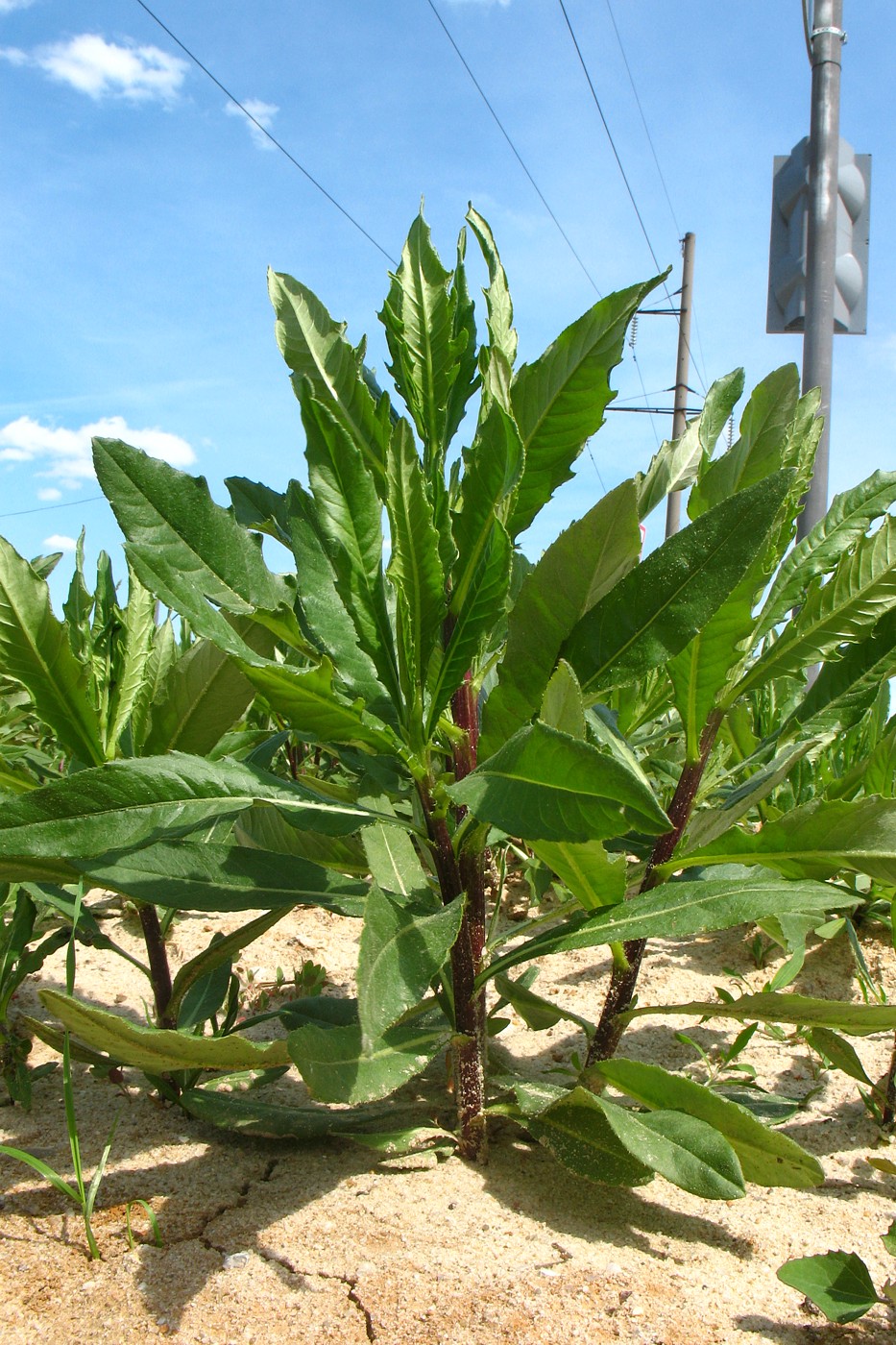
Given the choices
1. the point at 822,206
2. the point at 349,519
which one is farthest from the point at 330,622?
the point at 822,206

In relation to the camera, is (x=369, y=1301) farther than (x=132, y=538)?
No

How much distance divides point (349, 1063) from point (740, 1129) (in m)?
0.53

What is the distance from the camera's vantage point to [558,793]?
112 centimetres

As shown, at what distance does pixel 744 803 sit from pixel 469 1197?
711 millimetres

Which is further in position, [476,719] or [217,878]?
[476,719]

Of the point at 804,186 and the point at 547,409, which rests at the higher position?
the point at 804,186

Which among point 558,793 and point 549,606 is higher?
point 549,606

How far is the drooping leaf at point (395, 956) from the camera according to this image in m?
1.06

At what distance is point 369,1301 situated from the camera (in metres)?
1.16

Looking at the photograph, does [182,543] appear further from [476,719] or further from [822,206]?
[822,206]

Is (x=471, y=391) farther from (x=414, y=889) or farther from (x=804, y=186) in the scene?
(x=804, y=186)

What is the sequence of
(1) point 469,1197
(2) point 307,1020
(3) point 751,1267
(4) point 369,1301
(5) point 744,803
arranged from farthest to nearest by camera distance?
(2) point 307,1020
(5) point 744,803
(1) point 469,1197
(3) point 751,1267
(4) point 369,1301

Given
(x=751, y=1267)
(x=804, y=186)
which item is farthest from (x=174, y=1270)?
(x=804, y=186)

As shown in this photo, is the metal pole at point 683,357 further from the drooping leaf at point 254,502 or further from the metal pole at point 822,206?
the drooping leaf at point 254,502
